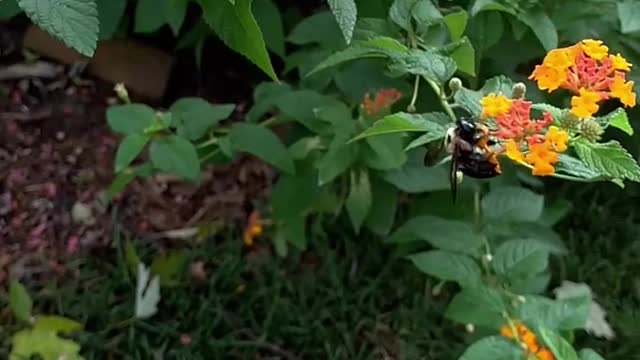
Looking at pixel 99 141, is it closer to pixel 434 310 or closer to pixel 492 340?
pixel 434 310

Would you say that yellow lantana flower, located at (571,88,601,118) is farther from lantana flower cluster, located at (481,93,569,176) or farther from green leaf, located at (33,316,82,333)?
green leaf, located at (33,316,82,333)

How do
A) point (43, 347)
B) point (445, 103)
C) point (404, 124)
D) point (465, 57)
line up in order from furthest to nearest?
1. point (43, 347)
2. point (465, 57)
3. point (445, 103)
4. point (404, 124)

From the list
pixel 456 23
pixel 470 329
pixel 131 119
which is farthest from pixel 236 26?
pixel 470 329

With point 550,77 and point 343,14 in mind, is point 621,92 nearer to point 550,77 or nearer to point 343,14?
point 550,77

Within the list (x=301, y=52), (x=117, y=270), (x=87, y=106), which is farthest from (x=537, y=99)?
(x=87, y=106)

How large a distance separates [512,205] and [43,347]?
0.78m

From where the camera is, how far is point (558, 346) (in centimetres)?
153

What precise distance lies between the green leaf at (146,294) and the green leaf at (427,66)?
82 cm

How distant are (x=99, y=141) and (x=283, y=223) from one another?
1.73 ft

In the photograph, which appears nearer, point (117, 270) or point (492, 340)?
point (492, 340)

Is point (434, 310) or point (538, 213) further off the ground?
point (538, 213)

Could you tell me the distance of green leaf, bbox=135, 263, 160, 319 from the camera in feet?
6.88

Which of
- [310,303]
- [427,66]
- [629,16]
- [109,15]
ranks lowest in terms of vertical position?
[310,303]

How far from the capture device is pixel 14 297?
6.77 ft
